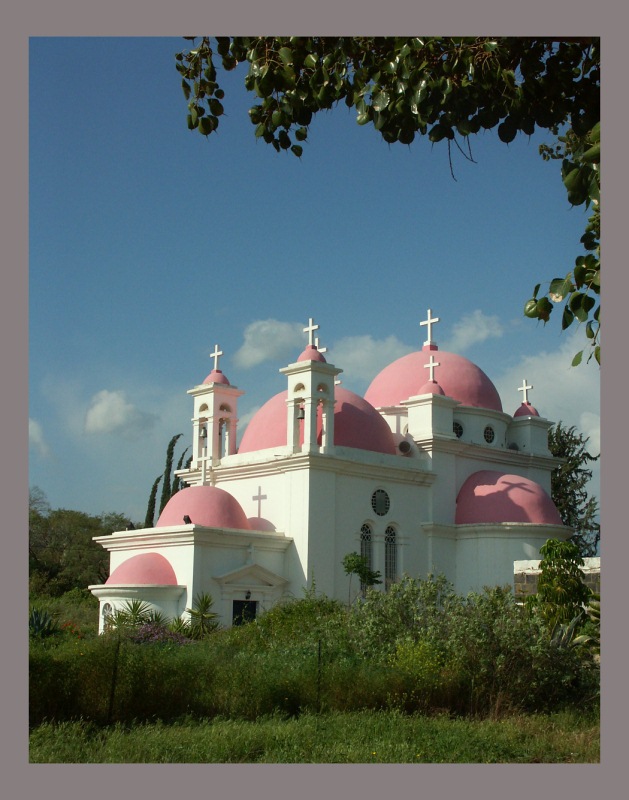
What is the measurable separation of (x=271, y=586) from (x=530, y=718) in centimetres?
1269

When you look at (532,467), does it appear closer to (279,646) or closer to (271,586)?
(271,586)

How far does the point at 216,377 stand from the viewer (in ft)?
90.5

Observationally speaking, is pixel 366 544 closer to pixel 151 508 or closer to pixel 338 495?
pixel 338 495

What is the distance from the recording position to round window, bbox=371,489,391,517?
25312mm

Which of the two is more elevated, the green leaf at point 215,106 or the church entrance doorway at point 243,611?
the green leaf at point 215,106

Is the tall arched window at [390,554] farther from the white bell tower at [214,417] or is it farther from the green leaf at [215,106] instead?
the green leaf at [215,106]

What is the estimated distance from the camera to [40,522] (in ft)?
113

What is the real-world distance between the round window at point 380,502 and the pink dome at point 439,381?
12.5 feet

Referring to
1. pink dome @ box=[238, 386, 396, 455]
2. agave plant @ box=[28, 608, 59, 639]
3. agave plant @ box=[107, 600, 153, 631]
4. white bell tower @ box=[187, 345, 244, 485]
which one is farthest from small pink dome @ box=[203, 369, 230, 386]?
agave plant @ box=[28, 608, 59, 639]

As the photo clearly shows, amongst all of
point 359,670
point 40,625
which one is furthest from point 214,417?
point 359,670

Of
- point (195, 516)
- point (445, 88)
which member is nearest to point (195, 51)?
point (445, 88)

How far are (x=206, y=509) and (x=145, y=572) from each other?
2.08 metres

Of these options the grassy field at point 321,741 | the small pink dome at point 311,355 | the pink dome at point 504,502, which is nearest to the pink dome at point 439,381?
the pink dome at point 504,502

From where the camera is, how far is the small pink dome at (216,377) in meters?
27.5
